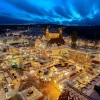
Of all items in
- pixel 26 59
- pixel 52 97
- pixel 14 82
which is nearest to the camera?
pixel 52 97

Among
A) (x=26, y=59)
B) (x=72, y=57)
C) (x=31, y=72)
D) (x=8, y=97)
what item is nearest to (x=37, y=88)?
(x=8, y=97)

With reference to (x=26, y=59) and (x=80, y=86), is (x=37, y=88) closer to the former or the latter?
(x=80, y=86)

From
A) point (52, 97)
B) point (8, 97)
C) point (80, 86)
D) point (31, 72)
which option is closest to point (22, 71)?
point (31, 72)

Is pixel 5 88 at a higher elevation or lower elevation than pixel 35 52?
lower

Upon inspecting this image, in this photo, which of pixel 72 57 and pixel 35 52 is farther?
pixel 35 52

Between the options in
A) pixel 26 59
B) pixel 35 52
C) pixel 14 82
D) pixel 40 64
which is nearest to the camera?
pixel 14 82

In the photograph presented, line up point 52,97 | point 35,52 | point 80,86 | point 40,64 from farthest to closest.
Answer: point 35,52 → point 40,64 → point 80,86 → point 52,97

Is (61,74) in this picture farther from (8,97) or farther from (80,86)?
(8,97)

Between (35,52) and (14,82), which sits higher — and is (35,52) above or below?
above

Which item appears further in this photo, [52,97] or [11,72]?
[11,72]
